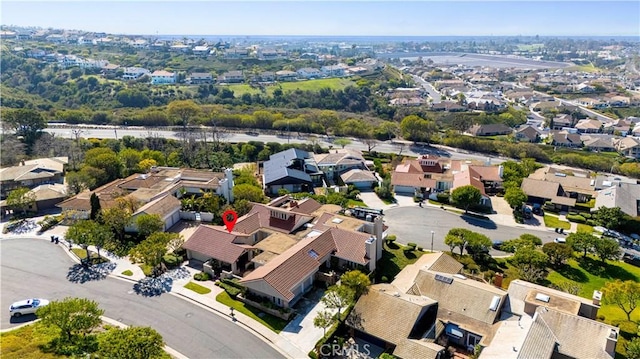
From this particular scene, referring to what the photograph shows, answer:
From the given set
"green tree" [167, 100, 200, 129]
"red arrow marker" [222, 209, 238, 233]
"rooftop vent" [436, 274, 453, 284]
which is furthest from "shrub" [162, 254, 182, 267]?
"green tree" [167, 100, 200, 129]

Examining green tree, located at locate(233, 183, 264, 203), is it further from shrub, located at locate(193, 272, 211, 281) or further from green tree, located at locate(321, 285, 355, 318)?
green tree, located at locate(321, 285, 355, 318)

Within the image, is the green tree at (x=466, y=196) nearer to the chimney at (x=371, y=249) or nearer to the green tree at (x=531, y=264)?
the green tree at (x=531, y=264)

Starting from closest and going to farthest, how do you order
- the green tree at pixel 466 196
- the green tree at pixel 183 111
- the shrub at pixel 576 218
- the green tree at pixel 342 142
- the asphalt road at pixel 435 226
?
the asphalt road at pixel 435 226, the green tree at pixel 466 196, the shrub at pixel 576 218, the green tree at pixel 342 142, the green tree at pixel 183 111

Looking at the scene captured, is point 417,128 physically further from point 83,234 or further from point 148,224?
point 83,234

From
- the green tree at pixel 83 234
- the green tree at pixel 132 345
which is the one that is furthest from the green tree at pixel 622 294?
the green tree at pixel 83 234

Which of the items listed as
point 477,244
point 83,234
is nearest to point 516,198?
point 477,244

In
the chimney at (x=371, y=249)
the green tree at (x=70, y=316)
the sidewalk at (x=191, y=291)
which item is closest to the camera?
the green tree at (x=70, y=316)
